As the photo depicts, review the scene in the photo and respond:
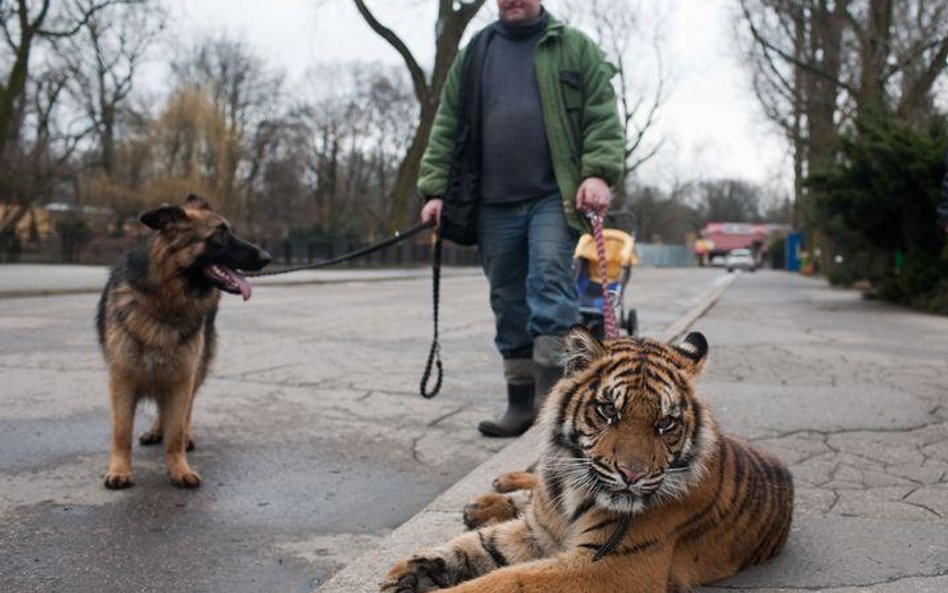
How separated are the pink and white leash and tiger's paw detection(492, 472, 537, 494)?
75cm

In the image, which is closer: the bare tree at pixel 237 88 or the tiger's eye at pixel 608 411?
the tiger's eye at pixel 608 411

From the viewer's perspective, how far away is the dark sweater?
5477mm

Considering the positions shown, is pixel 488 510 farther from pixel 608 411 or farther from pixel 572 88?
pixel 572 88

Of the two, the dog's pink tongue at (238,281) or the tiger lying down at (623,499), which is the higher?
the dog's pink tongue at (238,281)

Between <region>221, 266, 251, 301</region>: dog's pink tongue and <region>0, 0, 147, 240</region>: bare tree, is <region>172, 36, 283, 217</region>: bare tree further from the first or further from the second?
<region>221, 266, 251, 301</region>: dog's pink tongue

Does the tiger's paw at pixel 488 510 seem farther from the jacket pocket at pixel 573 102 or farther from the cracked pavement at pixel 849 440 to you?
the jacket pocket at pixel 573 102

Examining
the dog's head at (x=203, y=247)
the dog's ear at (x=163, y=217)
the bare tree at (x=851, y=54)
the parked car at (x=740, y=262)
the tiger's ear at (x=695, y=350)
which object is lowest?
the parked car at (x=740, y=262)

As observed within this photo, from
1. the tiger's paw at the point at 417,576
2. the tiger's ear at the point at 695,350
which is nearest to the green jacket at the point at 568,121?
the tiger's ear at the point at 695,350

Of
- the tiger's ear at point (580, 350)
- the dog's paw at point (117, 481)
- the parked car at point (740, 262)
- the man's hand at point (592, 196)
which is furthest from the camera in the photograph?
the parked car at point (740, 262)

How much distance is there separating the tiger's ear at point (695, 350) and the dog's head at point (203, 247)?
8.68 feet

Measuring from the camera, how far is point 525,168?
18.0ft

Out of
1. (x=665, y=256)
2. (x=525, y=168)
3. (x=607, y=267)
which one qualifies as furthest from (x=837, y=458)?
(x=665, y=256)

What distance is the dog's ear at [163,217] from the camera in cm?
472

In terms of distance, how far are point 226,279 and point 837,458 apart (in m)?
3.51
